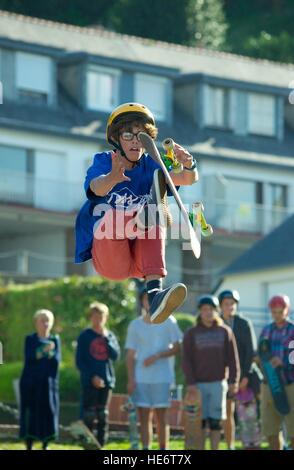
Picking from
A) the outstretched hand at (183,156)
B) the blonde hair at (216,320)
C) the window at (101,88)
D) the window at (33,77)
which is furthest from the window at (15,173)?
the outstretched hand at (183,156)

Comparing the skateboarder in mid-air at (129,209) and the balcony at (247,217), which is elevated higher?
the balcony at (247,217)

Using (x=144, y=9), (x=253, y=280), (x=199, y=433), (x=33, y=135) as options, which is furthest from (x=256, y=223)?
(x=199, y=433)

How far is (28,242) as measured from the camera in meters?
52.3

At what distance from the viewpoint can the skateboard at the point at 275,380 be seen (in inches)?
674

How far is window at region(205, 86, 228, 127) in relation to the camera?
55.0 m

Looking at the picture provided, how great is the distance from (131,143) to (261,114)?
45267mm

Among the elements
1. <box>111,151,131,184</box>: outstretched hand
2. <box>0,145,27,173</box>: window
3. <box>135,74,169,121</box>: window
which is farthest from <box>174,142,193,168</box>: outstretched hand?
<box>135,74,169,121</box>: window

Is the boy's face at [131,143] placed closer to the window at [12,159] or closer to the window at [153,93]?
the window at [12,159]

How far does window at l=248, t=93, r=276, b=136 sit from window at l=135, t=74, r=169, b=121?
3623mm

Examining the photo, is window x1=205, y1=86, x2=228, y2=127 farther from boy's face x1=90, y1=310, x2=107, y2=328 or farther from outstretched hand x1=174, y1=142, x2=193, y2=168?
outstretched hand x1=174, y1=142, x2=193, y2=168

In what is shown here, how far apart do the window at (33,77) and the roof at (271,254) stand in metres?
11.3

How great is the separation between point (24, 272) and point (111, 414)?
28230 millimetres

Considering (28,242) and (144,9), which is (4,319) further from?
(144,9)

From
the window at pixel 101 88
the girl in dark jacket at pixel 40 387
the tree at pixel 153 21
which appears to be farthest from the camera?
the tree at pixel 153 21
